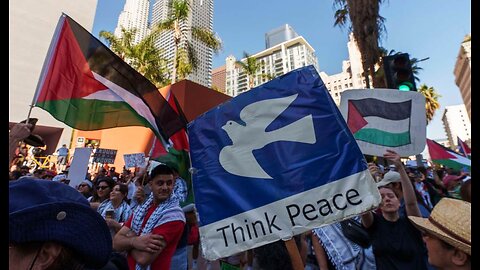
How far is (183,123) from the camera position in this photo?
3.88 meters

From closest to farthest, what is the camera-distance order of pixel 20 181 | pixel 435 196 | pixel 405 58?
pixel 20 181 → pixel 405 58 → pixel 435 196

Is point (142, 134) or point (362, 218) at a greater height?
point (142, 134)

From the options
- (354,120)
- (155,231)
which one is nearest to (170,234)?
(155,231)

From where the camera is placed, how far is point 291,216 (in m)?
2.03

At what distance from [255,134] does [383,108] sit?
8.80ft

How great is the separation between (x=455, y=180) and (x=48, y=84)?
24.3 ft

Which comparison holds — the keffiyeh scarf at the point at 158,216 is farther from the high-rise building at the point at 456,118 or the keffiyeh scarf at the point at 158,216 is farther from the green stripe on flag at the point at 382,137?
the high-rise building at the point at 456,118

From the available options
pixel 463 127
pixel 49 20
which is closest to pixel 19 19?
pixel 49 20

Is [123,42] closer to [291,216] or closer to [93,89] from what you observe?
[93,89]

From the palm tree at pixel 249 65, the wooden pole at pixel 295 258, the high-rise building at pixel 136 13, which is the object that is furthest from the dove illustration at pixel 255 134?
the high-rise building at pixel 136 13

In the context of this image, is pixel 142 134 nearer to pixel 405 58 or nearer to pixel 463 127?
pixel 405 58

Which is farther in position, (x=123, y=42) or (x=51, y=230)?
(x=123, y=42)

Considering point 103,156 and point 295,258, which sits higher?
point 103,156

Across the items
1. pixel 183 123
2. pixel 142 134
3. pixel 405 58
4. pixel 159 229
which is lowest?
A: pixel 159 229
